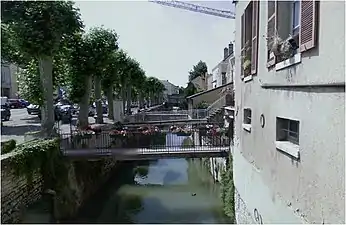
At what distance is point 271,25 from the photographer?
5477mm

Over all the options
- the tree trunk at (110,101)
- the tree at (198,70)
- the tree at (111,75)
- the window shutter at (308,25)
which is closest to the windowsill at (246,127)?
the window shutter at (308,25)

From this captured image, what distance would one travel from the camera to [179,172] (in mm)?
19547

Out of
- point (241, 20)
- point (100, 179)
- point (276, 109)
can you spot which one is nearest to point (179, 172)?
point (100, 179)

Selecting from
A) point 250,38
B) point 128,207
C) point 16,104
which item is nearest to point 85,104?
point 128,207

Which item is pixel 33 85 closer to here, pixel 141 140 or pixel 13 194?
pixel 141 140

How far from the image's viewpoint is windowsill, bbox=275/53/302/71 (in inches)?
172

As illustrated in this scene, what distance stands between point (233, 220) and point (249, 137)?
3700mm

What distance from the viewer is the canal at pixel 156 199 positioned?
1137 cm

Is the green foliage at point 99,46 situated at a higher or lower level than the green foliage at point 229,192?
higher

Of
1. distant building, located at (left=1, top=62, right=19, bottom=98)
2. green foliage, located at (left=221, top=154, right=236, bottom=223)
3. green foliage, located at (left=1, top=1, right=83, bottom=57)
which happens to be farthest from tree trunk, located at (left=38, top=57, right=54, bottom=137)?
green foliage, located at (left=221, top=154, right=236, bottom=223)

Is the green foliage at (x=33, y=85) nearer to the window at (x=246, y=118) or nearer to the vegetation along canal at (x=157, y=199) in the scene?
the vegetation along canal at (x=157, y=199)

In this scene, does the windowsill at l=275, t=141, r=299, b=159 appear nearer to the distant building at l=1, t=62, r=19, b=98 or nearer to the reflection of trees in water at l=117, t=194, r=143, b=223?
the distant building at l=1, t=62, r=19, b=98

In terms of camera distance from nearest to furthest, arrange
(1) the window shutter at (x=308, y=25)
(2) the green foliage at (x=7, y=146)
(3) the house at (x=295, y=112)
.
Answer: (3) the house at (x=295, y=112), (1) the window shutter at (x=308, y=25), (2) the green foliage at (x=7, y=146)

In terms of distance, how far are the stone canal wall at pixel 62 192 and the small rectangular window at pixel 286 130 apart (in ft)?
19.3
